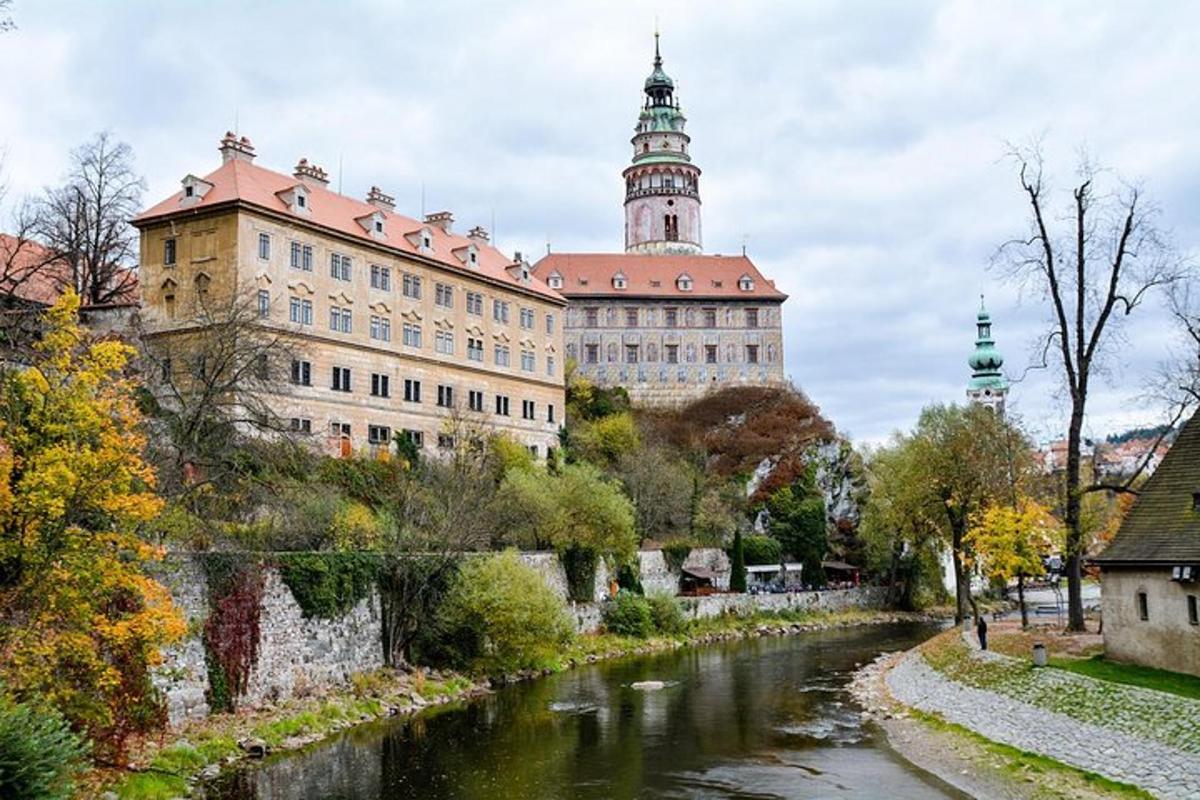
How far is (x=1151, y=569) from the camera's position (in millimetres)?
22375

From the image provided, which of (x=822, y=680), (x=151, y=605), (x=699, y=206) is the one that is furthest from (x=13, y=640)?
(x=699, y=206)

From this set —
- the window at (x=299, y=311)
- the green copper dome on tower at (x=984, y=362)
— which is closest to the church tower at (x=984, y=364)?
the green copper dome on tower at (x=984, y=362)

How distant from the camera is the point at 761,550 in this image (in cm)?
5638

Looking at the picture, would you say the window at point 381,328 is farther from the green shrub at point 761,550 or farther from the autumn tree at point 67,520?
the autumn tree at point 67,520

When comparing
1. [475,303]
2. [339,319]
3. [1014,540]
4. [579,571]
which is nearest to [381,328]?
[339,319]

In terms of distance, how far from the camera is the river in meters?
18.7

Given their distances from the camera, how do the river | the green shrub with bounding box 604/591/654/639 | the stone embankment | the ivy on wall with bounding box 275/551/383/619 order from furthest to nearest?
the green shrub with bounding box 604/591/654/639 < the ivy on wall with bounding box 275/551/383/619 < the river < the stone embankment

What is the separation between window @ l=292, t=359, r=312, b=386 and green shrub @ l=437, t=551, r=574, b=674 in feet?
42.4

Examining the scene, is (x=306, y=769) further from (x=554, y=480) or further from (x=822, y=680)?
(x=554, y=480)

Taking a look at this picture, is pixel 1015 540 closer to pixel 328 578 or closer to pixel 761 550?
pixel 328 578

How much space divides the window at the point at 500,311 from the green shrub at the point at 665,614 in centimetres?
1614

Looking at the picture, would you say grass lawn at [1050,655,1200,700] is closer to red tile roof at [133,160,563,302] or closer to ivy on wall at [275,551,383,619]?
ivy on wall at [275,551,383,619]

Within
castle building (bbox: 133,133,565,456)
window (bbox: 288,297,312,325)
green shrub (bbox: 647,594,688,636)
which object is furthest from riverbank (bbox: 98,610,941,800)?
window (bbox: 288,297,312,325)

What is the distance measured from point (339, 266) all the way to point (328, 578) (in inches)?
765
